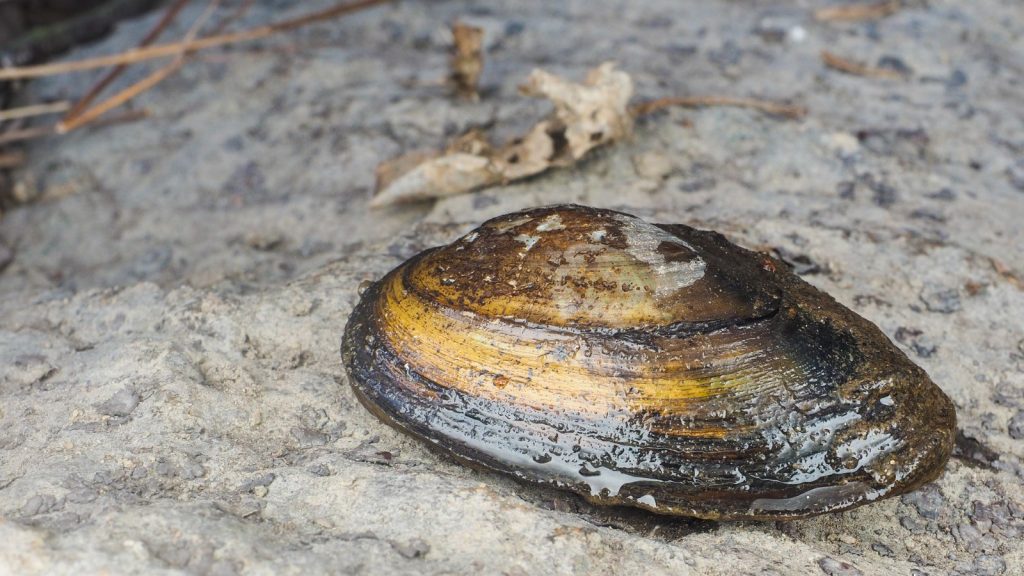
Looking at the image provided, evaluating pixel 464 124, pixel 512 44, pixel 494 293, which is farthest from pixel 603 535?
pixel 512 44

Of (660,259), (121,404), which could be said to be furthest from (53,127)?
(660,259)

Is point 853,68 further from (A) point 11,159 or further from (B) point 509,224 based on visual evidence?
(A) point 11,159

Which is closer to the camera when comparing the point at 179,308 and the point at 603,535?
the point at 603,535

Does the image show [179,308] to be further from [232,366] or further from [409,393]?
[409,393]

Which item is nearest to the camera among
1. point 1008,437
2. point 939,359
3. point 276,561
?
point 276,561

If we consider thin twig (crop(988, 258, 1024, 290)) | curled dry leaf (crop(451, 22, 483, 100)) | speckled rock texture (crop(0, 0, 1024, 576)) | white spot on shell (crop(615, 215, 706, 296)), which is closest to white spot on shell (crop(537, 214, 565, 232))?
white spot on shell (crop(615, 215, 706, 296))

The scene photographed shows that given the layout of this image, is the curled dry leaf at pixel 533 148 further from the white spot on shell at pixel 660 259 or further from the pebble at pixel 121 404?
the pebble at pixel 121 404
